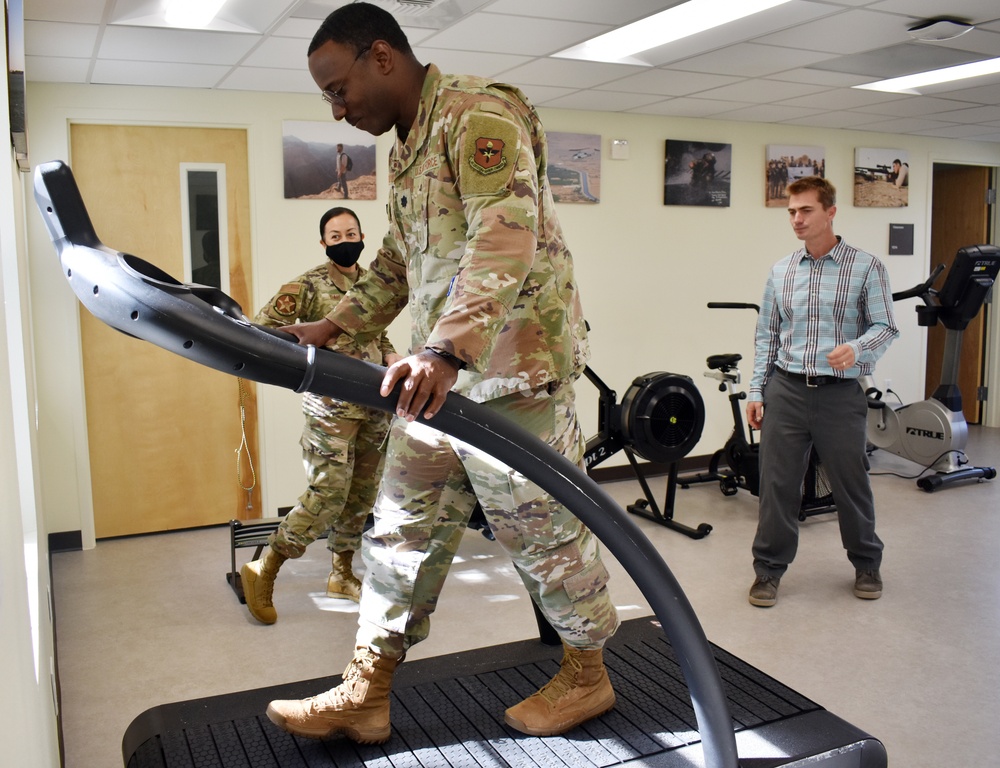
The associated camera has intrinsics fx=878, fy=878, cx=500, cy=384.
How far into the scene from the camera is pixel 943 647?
3.39m

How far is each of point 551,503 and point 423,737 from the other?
0.66 m

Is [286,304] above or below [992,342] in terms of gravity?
above

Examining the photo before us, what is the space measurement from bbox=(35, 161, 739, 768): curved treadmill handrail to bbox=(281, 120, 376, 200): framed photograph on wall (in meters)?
3.98

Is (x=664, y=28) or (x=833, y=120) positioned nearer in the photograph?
(x=664, y=28)

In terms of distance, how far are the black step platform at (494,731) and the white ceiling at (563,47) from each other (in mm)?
2732

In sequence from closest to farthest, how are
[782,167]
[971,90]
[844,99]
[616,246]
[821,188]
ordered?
[821,188]
[971,90]
[844,99]
[616,246]
[782,167]

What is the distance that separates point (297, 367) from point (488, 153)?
663 millimetres

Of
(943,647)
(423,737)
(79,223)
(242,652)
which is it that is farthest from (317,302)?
(943,647)

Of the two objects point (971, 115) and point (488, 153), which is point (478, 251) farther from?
point (971, 115)

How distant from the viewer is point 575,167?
20.0 ft

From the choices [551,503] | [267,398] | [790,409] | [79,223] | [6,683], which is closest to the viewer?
[6,683]

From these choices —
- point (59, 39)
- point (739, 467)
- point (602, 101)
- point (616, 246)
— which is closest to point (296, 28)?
point (59, 39)

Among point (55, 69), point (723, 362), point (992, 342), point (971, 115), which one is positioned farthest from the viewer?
point (992, 342)

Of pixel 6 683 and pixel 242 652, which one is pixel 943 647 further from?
pixel 6 683
